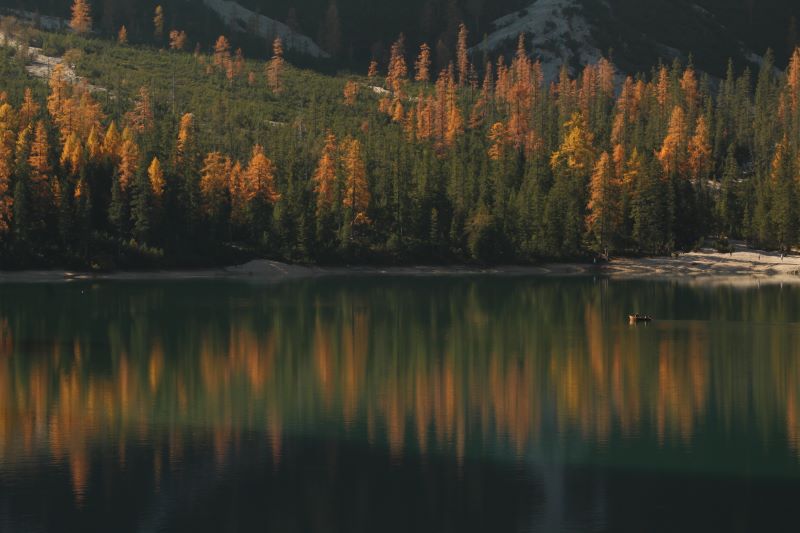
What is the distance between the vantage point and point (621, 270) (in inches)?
5969

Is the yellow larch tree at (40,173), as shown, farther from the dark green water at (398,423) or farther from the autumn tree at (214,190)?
the dark green water at (398,423)

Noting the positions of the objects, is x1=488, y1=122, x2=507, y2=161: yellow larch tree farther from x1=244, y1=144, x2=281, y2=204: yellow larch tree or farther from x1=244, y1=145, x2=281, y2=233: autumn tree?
x1=244, y1=144, x2=281, y2=204: yellow larch tree

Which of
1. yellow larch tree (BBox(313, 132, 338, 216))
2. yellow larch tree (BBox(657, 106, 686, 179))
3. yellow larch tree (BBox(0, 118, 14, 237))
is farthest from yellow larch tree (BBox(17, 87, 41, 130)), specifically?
yellow larch tree (BBox(657, 106, 686, 179))

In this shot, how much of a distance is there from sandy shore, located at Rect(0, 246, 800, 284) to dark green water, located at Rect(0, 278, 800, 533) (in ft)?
163

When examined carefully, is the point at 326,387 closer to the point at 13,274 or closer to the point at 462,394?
the point at 462,394

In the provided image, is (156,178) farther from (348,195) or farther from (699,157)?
(699,157)

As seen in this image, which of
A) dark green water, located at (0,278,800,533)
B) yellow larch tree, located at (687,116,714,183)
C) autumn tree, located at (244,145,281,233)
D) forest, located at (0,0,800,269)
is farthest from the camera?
yellow larch tree, located at (687,116,714,183)

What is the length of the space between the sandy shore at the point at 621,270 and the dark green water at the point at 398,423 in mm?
49748

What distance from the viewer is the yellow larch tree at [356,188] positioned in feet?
509

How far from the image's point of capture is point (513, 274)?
150 meters

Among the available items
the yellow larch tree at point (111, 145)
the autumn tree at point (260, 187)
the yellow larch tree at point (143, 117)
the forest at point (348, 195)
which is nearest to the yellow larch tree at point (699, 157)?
the forest at point (348, 195)

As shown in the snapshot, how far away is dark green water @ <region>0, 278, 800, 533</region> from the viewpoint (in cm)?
3347

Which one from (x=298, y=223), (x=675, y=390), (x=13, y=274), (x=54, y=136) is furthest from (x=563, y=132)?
(x=675, y=390)

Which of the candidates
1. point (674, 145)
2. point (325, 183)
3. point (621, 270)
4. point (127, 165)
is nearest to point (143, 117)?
point (325, 183)
